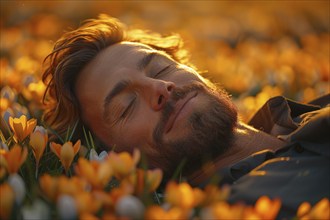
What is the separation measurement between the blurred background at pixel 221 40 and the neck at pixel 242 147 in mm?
966

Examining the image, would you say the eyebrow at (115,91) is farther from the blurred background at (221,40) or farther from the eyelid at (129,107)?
the blurred background at (221,40)

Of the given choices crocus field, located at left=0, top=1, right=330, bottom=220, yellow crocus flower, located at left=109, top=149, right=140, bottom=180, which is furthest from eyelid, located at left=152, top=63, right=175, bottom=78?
yellow crocus flower, located at left=109, top=149, right=140, bottom=180

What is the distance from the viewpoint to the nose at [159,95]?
10.3 feet

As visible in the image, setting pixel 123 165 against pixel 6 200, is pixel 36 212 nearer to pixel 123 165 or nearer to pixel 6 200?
pixel 6 200

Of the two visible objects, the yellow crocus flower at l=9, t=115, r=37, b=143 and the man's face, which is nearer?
the yellow crocus flower at l=9, t=115, r=37, b=143

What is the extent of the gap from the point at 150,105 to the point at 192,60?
207cm

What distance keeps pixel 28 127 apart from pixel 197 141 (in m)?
0.74

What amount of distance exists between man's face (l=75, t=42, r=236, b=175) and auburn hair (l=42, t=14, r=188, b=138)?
6cm

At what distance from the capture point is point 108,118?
11.1ft

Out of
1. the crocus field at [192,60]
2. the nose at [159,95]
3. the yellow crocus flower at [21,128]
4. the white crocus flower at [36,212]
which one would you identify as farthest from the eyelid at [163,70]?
the white crocus flower at [36,212]

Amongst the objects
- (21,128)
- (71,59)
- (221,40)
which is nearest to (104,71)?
(71,59)

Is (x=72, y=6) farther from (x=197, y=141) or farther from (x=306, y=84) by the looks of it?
(x=197, y=141)

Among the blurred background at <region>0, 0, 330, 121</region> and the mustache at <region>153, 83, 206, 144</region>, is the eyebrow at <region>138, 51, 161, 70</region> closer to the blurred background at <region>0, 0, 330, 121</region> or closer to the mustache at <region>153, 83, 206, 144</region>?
the mustache at <region>153, 83, 206, 144</region>

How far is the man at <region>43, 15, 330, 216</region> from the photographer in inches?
103
